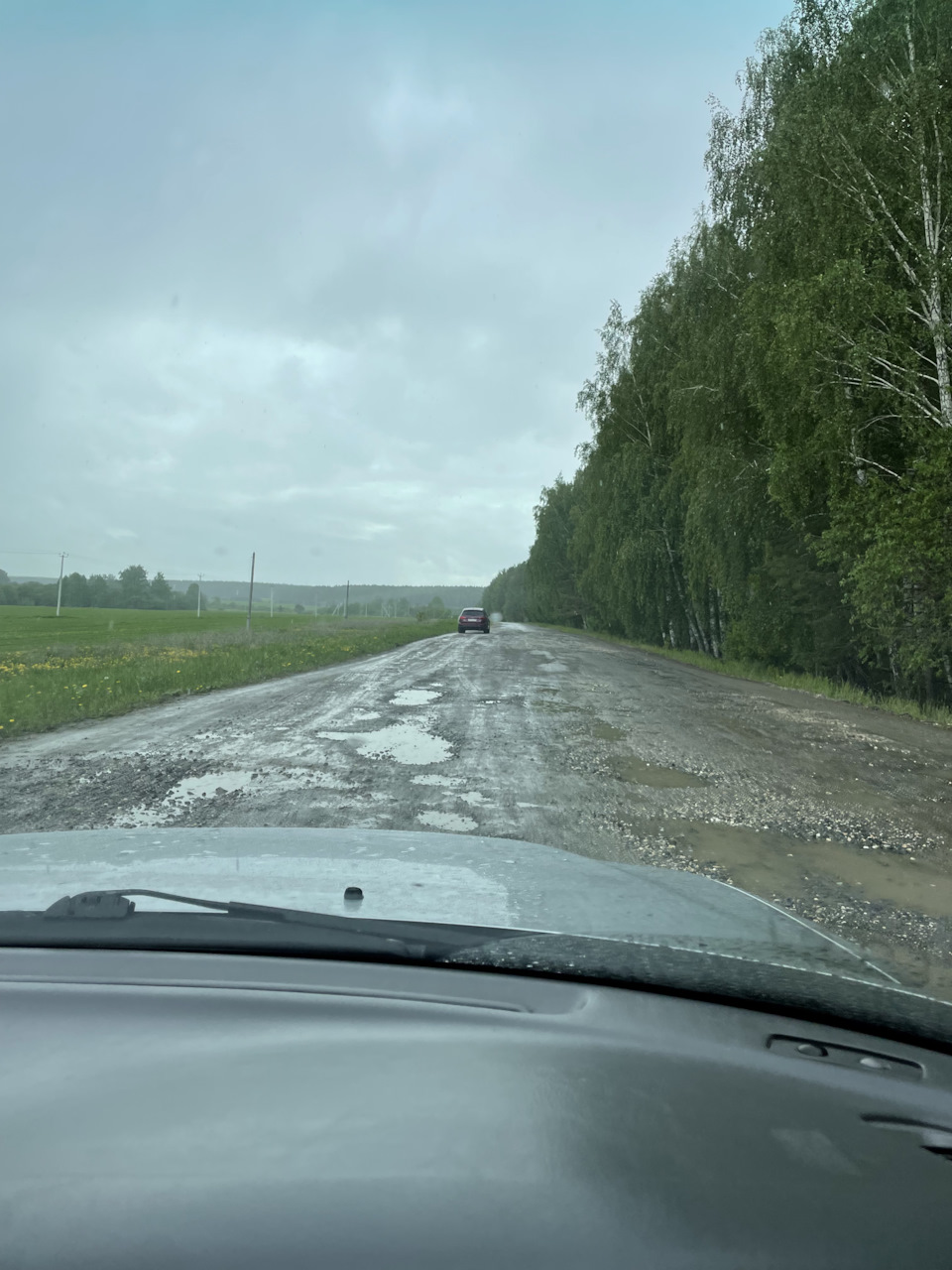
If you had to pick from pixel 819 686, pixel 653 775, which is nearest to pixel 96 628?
pixel 819 686

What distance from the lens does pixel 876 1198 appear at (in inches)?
46.0

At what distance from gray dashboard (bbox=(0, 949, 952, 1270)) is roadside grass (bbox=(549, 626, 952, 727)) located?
13.1 m

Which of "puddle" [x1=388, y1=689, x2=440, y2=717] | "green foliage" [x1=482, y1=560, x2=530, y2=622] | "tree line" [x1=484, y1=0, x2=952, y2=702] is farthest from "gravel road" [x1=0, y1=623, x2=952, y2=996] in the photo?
"green foliage" [x1=482, y1=560, x2=530, y2=622]

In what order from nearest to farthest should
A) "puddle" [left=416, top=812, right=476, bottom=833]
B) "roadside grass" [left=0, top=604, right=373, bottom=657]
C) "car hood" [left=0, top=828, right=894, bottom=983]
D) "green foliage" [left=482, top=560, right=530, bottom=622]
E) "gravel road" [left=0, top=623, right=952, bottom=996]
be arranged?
"car hood" [left=0, top=828, right=894, bottom=983]
"gravel road" [left=0, top=623, right=952, bottom=996]
"puddle" [left=416, top=812, right=476, bottom=833]
"roadside grass" [left=0, top=604, right=373, bottom=657]
"green foliage" [left=482, top=560, right=530, bottom=622]

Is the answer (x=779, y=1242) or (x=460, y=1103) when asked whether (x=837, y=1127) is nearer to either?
(x=779, y=1242)

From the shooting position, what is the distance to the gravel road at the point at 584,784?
4.97 metres

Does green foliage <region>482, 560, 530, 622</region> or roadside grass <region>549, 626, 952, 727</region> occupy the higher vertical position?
green foliage <region>482, 560, 530, 622</region>

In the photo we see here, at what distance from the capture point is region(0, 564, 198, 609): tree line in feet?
391

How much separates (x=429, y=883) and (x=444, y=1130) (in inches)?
49.8

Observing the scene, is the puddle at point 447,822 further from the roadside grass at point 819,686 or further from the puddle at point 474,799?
the roadside grass at point 819,686

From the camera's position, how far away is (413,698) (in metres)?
13.3

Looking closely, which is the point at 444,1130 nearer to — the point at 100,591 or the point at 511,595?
the point at 511,595

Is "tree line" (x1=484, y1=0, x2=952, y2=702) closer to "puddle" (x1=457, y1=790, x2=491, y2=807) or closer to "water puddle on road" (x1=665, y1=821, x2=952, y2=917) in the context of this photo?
"water puddle on road" (x1=665, y1=821, x2=952, y2=917)

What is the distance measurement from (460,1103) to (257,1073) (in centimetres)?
32
